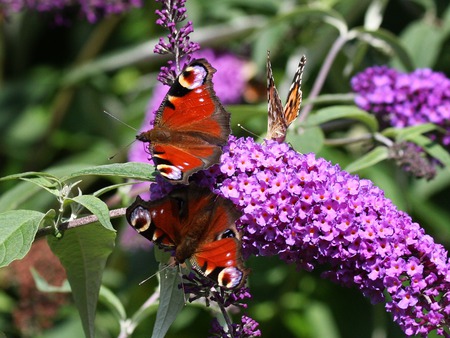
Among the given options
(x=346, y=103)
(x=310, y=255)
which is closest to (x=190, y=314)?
(x=346, y=103)

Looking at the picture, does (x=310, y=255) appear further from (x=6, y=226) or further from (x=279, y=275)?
(x=279, y=275)

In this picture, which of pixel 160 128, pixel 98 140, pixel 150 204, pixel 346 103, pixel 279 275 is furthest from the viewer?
pixel 98 140

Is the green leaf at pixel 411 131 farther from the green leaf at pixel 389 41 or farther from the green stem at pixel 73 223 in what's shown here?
the green stem at pixel 73 223

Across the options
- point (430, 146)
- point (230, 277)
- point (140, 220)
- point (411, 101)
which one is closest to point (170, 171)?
point (140, 220)

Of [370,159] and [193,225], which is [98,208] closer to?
[193,225]

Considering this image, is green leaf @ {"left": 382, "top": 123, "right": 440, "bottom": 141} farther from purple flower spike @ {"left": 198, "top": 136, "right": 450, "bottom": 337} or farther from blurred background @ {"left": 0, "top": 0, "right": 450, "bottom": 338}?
purple flower spike @ {"left": 198, "top": 136, "right": 450, "bottom": 337}

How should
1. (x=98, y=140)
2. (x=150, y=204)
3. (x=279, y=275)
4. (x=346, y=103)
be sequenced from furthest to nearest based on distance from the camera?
(x=98, y=140) < (x=279, y=275) < (x=346, y=103) < (x=150, y=204)

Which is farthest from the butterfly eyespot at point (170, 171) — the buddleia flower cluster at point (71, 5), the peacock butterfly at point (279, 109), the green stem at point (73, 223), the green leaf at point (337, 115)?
the buddleia flower cluster at point (71, 5)
